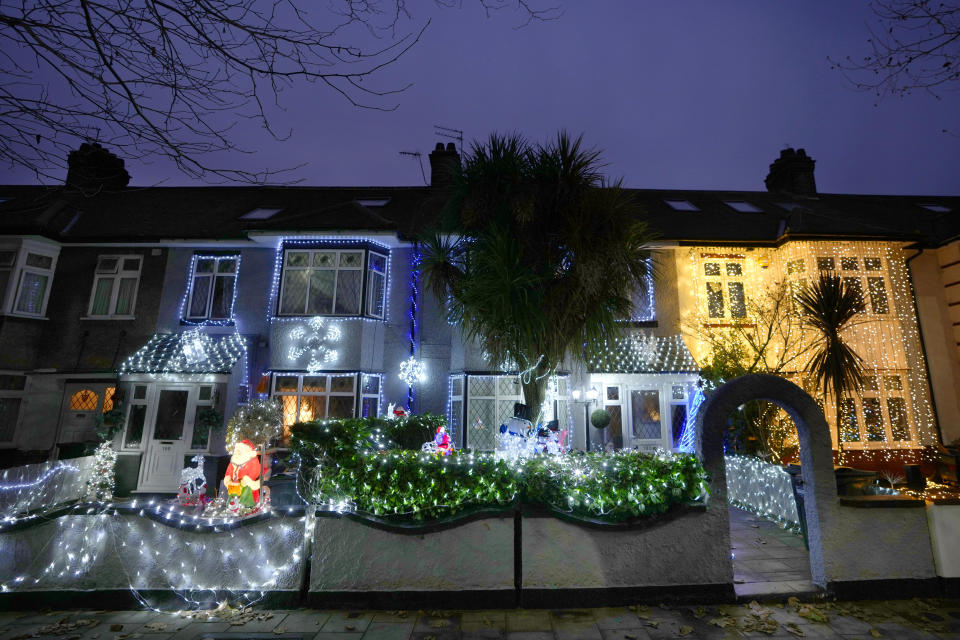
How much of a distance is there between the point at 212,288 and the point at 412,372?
6028 millimetres

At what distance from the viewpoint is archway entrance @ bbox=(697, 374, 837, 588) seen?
476 centimetres

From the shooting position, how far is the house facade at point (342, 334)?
33.4 feet

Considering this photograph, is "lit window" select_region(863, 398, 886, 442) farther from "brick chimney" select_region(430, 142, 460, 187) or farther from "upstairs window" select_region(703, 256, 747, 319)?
"brick chimney" select_region(430, 142, 460, 187)

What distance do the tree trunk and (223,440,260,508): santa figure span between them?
4.47 m

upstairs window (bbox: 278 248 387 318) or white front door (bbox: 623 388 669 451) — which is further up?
upstairs window (bbox: 278 248 387 318)

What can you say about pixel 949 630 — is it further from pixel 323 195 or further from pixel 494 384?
pixel 323 195

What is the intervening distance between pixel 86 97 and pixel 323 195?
13.0m

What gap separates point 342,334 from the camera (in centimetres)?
1041

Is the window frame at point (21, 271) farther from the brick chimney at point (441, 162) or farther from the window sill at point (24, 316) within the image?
the brick chimney at point (441, 162)

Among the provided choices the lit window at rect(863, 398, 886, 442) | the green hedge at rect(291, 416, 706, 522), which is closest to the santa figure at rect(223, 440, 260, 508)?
the green hedge at rect(291, 416, 706, 522)

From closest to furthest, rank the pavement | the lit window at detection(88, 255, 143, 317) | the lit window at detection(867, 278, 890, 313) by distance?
1. the pavement
2. the lit window at detection(867, 278, 890, 313)
3. the lit window at detection(88, 255, 143, 317)

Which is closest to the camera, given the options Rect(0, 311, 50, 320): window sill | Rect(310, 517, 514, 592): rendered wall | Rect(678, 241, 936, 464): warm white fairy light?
Rect(310, 517, 514, 592): rendered wall

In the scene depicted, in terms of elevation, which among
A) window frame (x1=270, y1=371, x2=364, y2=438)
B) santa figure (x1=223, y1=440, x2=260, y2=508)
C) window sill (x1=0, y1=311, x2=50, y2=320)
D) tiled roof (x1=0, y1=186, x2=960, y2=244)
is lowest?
santa figure (x1=223, y1=440, x2=260, y2=508)

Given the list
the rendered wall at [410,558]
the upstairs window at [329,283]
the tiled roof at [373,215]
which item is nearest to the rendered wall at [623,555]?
the rendered wall at [410,558]
